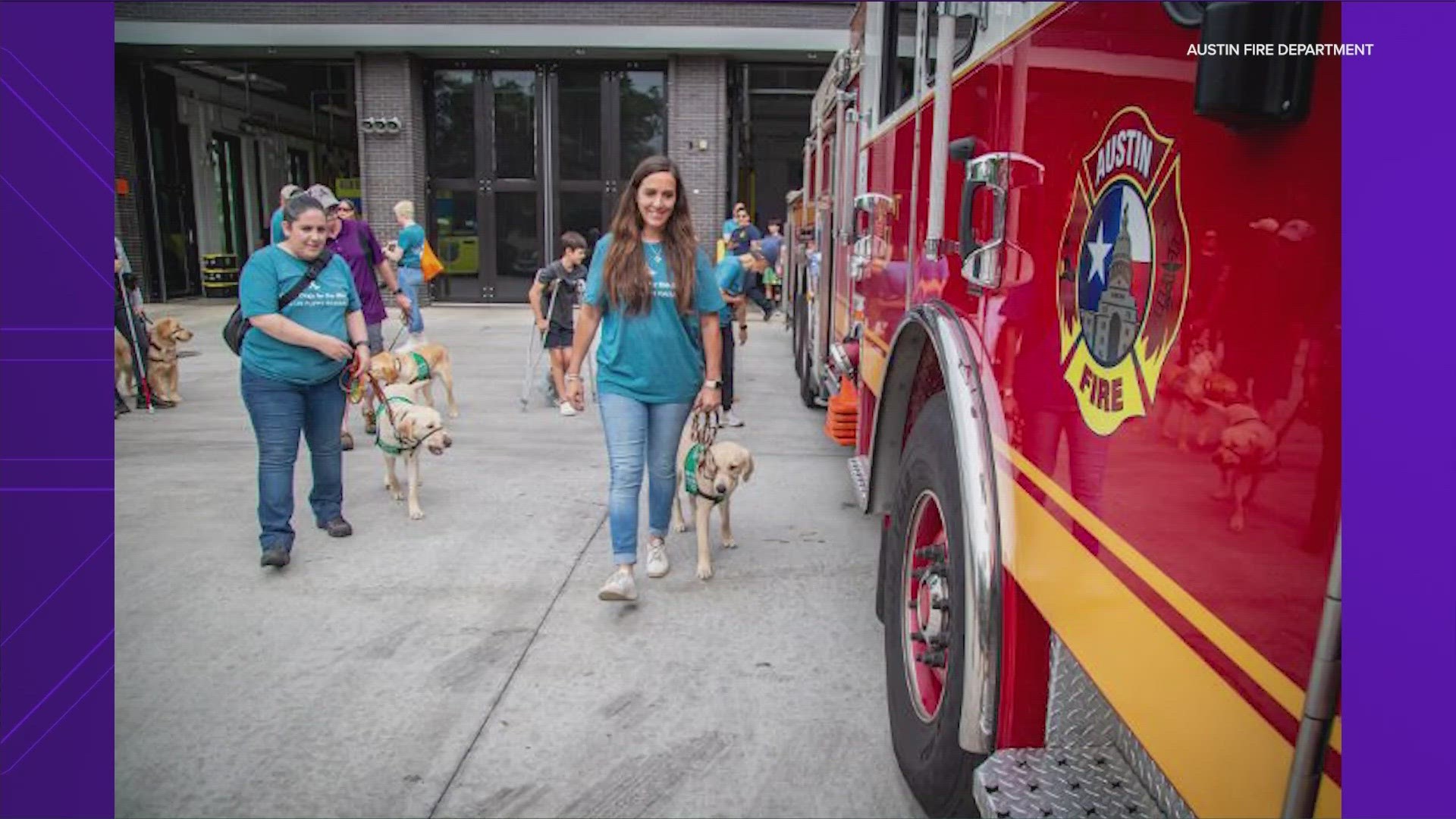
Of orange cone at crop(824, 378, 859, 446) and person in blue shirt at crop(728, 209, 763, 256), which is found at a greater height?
person in blue shirt at crop(728, 209, 763, 256)

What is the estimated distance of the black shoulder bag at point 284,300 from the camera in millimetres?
4297

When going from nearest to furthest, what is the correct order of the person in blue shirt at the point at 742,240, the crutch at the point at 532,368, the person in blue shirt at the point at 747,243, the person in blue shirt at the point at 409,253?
the crutch at the point at 532,368 → the person in blue shirt at the point at 409,253 → the person in blue shirt at the point at 747,243 → the person in blue shirt at the point at 742,240

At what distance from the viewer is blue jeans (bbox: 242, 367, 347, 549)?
171 inches

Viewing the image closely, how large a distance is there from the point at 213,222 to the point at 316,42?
6.58 m

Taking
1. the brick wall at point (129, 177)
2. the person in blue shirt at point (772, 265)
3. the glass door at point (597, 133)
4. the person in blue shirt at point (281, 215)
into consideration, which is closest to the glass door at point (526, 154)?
the glass door at point (597, 133)

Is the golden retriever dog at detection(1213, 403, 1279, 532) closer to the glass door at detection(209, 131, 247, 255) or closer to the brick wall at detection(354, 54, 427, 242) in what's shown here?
the brick wall at detection(354, 54, 427, 242)

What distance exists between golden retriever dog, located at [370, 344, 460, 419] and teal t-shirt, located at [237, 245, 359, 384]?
1.27 metres

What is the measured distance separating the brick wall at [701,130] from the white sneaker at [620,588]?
566 inches

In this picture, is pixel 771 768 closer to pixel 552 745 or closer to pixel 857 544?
pixel 552 745

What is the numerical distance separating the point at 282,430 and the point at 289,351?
1.17ft

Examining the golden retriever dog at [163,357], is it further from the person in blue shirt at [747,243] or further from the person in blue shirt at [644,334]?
the person in blue shirt at [747,243]

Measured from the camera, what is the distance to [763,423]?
7.91m

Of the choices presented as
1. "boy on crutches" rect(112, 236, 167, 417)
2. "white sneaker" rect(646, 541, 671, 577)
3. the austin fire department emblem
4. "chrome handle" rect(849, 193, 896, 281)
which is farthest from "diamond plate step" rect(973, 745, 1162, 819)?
"boy on crutches" rect(112, 236, 167, 417)

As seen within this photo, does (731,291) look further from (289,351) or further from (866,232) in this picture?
(289,351)
